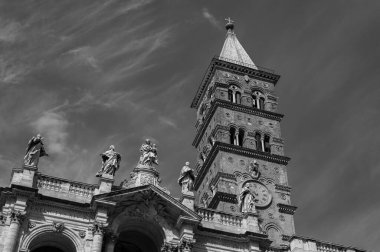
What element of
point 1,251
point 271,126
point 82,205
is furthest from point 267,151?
point 1,251

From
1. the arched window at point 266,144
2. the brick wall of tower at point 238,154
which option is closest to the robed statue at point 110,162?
the brick wall of tower at point 238,154

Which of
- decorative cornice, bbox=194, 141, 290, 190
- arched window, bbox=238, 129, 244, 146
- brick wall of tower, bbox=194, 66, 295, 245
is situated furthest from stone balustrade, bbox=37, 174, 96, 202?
arched window, bbox=238, 129, 244, 146

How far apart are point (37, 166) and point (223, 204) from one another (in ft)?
61.7

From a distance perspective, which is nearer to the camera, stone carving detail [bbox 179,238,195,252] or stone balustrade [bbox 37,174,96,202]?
stone carving detail [bbox 179,238,195,252]

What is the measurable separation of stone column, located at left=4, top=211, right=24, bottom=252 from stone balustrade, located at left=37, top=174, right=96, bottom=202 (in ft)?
7.55

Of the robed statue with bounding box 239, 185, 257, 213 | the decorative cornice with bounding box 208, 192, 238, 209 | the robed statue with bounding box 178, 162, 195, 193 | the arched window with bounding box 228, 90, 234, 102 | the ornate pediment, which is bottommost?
the ornate pediment

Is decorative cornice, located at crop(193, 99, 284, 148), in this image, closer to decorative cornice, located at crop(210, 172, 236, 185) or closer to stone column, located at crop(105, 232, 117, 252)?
decorative cornice, located at crop(210, 172, 236, 185)

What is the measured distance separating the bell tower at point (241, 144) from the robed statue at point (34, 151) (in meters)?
17.0

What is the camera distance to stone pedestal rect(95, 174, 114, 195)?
33594 millimetres

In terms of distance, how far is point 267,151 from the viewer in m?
54.9

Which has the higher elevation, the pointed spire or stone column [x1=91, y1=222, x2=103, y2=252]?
the pointed spire

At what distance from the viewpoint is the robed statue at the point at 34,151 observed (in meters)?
33.7

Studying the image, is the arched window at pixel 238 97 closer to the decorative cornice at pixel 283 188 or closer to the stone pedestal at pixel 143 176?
the decorative cornice at pixel 283 188

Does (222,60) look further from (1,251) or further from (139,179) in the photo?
(1,251)
